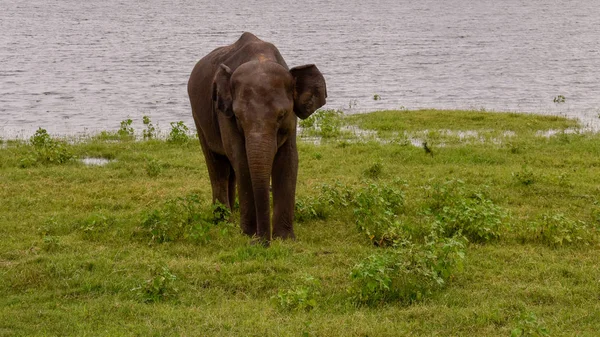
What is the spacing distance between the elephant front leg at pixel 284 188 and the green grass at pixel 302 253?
35cm

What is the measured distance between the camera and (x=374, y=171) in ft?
48.3

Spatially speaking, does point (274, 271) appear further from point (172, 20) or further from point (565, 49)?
point (172, 20)

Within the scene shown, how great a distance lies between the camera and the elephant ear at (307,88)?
32.7 ft

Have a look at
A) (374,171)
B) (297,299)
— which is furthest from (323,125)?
(297,299)

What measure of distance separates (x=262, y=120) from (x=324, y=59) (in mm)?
31319

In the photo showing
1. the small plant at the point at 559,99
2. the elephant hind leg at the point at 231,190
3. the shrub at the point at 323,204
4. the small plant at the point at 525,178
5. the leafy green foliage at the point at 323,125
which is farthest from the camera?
the small plant at the point at 559,99

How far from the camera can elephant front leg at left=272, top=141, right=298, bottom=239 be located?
10320mm

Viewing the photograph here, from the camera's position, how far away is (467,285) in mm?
8742

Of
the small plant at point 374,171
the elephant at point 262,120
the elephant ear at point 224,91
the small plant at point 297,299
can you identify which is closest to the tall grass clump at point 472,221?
the elephant at point 262,120

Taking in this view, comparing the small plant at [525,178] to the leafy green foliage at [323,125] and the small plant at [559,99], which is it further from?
the small plant at [559,99]

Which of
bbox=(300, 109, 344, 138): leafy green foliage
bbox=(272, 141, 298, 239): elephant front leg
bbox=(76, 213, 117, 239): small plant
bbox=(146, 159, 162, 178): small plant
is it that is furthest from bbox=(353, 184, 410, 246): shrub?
bbox=(300, 109, 344, 138): leafy green foliage

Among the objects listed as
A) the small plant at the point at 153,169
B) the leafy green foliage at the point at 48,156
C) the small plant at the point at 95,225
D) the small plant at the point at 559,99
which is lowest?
the small plant at the point at 95,225

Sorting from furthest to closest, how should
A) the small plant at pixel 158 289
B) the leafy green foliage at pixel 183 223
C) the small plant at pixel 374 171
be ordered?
the small plant at pixel 374 171 < the leafy green foliage at pixel 183 223 < the small plant at pixel 158 289

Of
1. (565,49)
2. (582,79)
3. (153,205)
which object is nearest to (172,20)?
(565,49)
